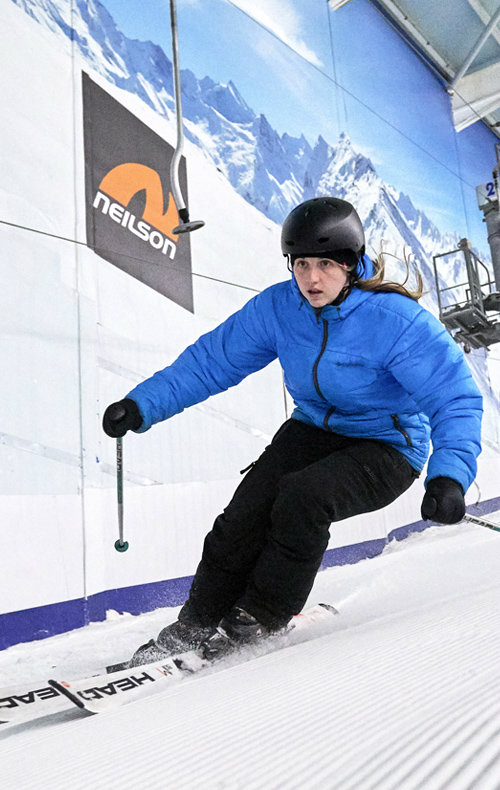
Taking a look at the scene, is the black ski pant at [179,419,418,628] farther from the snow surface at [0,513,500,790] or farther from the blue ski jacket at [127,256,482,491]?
the snow surface at [0,513,500,790]

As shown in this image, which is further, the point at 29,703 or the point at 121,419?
→ the point at 121,419

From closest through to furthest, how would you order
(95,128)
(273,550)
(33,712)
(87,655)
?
(33,712)
(273,550)
(87,655)
(95,128)

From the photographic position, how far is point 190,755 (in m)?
0.78

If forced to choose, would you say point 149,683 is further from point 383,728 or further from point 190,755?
point 383,728

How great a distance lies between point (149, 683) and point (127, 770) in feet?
3.08

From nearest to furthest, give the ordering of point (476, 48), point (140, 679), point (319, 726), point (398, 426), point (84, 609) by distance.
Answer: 1. point (319, 726)
2. point (140, 679)
3. point (398, 426)
4. point (84, 609)
5. point (476, 48)

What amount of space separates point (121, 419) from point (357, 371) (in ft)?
2.59

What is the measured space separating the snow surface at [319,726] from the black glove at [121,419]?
834 millimetres

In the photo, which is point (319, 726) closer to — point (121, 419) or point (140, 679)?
point (140, 679)

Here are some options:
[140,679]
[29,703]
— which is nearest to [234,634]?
[140,679]

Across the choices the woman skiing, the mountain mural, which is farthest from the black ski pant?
the mountain mural

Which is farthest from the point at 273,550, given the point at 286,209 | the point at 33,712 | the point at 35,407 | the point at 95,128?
the point at 286,209

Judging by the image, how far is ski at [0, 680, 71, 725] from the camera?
4.78 feet

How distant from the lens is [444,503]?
1.72 meters
